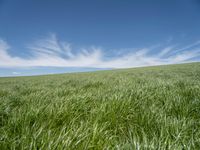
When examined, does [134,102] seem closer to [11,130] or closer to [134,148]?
[134,148]

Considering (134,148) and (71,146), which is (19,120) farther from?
(134,148)

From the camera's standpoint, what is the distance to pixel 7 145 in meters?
1.64

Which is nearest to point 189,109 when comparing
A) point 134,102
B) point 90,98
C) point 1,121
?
point 134,102

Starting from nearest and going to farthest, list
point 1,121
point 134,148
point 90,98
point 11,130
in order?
point 134,148 < point 11,130 < point 1,121 < point 90,98

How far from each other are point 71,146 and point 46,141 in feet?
0.93

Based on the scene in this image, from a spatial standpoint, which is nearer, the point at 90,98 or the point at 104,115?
the point at 104,115

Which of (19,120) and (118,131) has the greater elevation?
(19,120)

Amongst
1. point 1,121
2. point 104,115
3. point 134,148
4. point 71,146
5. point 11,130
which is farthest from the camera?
point 1,121

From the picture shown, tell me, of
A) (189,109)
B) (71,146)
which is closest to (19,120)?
(71,146)

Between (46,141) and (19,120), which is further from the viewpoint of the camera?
(19,120)

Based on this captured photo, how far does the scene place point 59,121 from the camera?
2.58 metres

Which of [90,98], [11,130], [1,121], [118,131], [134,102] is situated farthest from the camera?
[90,98]

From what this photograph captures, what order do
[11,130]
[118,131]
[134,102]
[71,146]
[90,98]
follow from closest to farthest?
[71,146] → [11,130] → [118,131] → [134,102] → [90,98]

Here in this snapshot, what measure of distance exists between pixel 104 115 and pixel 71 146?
0.98 m
